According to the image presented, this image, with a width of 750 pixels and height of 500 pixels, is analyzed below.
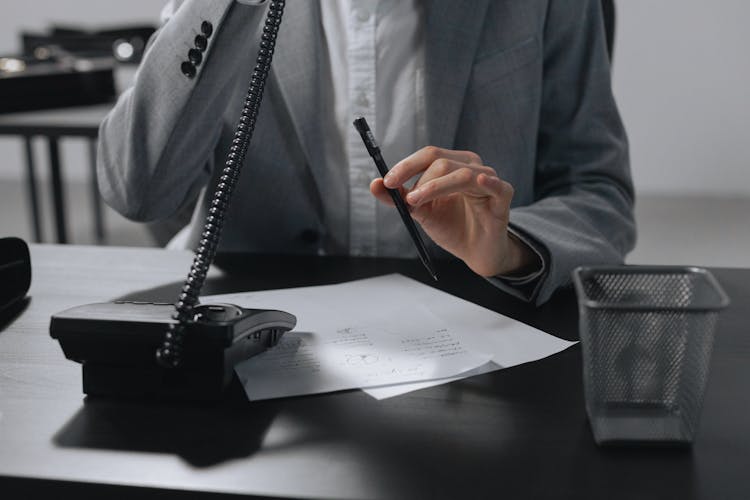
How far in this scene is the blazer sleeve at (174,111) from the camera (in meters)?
1.00

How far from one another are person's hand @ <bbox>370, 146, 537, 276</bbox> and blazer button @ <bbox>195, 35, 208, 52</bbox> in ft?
0.99

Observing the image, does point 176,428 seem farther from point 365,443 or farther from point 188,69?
point 188,69

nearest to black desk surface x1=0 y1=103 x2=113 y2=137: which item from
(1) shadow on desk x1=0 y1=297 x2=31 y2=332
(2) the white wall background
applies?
(1) shadow on desk x1=0 y1=297 x2=31 y2=332

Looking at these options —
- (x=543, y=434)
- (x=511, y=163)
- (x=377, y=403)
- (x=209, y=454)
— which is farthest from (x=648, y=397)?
(x=511, y=163)

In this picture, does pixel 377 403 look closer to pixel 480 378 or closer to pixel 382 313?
pixel 480 378

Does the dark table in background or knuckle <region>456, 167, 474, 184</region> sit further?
the dark table in background

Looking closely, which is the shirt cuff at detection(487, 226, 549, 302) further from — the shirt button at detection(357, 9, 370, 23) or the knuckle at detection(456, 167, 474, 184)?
the shirt button at detection(357, 9, 370, 23)

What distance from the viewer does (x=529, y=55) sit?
3.91ft

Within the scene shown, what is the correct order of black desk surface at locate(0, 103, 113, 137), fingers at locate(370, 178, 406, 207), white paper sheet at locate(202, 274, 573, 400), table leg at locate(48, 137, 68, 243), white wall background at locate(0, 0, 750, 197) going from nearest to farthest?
white paper sheet at locate(202, 274, 573, 400), fingers at locate(370, 178, 406, 207), black desk surface at locate(0, 103, 113, 137), table leg at locate(48, 137, 68, 243), white wall background at locate(0, 0, 750, 197)

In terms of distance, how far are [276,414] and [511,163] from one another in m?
0.66

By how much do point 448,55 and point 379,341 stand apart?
0.52 meters

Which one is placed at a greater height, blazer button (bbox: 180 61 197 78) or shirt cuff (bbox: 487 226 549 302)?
blazer button (bbox: 180 61 197 78)

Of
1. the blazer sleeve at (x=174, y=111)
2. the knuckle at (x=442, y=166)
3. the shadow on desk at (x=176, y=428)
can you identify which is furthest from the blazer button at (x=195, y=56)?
the shadow on desk at (x=176, y=428)

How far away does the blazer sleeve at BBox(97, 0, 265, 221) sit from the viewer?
3.30 ft
